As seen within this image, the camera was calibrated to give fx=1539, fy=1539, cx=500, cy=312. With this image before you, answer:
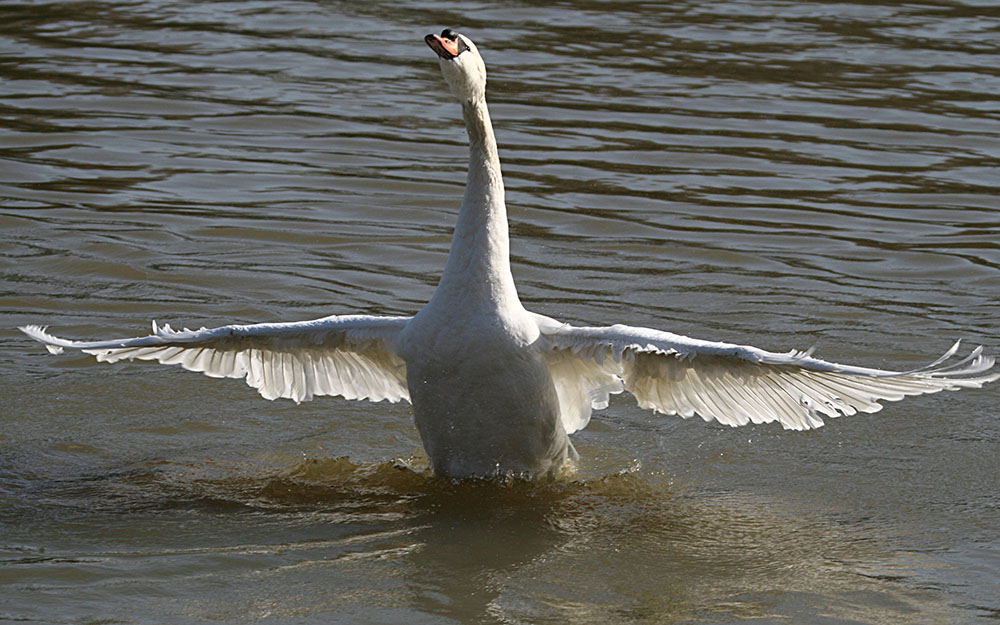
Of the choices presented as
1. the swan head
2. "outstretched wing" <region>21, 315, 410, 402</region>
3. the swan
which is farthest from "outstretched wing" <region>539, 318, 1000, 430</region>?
the swan head

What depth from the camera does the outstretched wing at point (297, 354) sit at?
26.5 ft

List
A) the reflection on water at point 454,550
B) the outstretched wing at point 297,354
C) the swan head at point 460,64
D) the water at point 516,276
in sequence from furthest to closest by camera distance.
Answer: the outstretched wing at point 297,354 < the swan head at point 460,64 < the water at point 516,276 < the reflection on water at point 454,550

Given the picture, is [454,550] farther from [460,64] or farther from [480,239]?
[460,64]

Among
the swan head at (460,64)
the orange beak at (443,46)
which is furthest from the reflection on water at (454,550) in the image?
the orange beak at (443,46)

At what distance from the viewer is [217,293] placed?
1161 cm

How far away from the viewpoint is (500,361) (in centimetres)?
758

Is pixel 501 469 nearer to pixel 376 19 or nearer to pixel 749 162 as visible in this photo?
pixel 749 162

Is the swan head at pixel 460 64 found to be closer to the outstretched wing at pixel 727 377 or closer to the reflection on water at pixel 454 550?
the outstretched wing at pixel 727 377

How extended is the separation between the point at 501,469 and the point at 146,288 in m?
4.56

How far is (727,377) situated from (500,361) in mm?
1112

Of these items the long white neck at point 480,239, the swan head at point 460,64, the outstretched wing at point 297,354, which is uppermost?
the swan head at point 460,64

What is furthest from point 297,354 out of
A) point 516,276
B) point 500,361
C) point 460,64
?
point 516,276

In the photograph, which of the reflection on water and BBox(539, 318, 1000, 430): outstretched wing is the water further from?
BBox(539, 318, 1000, 430): outstretched wing

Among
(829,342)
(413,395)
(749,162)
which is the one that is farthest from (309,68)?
(413,395)
